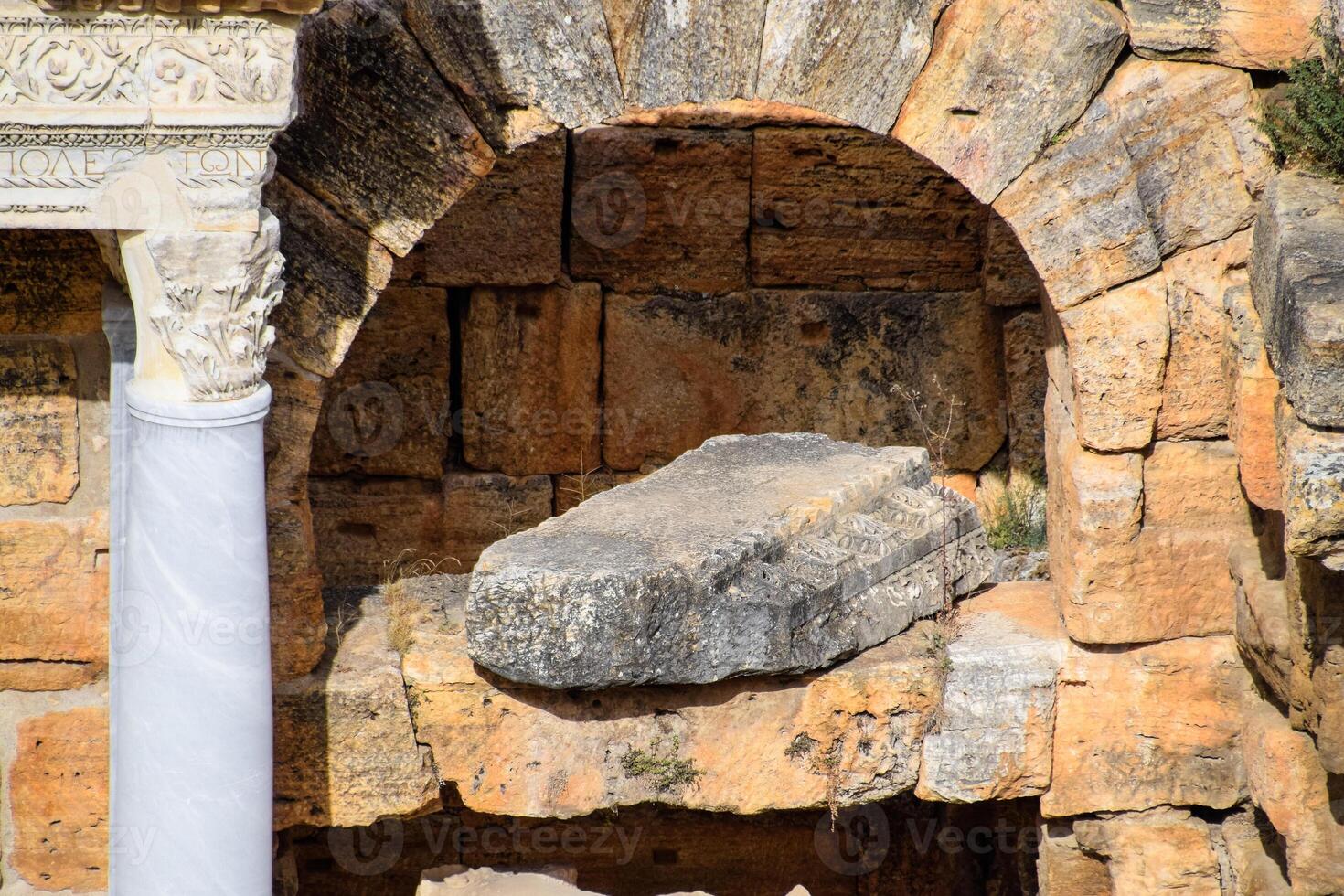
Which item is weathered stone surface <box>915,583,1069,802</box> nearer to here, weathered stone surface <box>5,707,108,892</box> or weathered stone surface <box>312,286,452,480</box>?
weathered stone surface <box>5,707,108,892</box>

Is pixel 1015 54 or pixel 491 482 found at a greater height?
pixel 1015 54

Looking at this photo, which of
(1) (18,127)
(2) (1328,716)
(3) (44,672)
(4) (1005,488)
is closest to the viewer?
(1) (18,127)

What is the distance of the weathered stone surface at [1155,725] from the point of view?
5.15 meters

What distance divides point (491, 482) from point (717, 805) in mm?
2855

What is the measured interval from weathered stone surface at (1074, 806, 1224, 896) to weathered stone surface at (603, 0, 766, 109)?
2.77 meters

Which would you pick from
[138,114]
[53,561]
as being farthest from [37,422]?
[138,114]

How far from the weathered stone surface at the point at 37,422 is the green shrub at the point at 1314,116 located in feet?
12.1

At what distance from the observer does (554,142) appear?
23.4ft

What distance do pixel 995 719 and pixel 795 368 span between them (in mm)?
2808

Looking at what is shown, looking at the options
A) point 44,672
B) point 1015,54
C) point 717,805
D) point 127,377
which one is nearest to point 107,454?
point 127,377

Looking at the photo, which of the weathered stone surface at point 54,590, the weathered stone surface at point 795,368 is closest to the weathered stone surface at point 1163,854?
the weathered stone surface at point 795,368

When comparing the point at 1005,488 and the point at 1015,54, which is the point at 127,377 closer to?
the point at 1015,54

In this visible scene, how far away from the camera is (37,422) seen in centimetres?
473

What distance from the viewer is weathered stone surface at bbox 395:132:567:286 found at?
23.3ft
